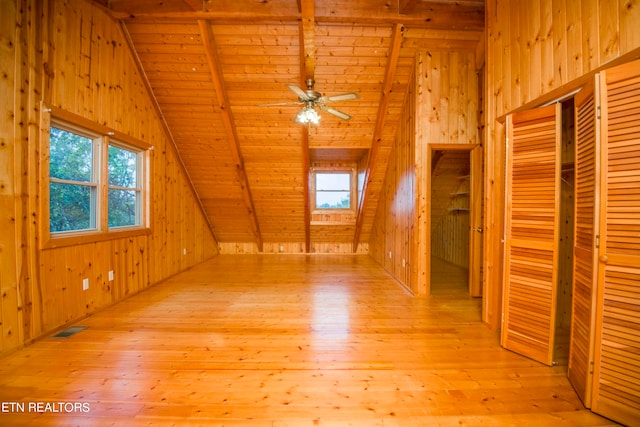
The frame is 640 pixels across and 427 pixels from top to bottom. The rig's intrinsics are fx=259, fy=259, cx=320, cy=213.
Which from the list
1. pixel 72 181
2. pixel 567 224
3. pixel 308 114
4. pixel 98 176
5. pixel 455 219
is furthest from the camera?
pixel 455 219

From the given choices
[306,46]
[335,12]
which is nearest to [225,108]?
[306,46]

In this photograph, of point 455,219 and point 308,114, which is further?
point 455,219

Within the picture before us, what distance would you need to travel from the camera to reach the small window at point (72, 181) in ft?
8.45

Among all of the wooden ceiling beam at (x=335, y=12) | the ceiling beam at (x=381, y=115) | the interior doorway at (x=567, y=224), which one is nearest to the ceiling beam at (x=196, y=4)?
the wooden ceiling beam at (x=335, y=12)

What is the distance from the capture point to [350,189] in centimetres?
624

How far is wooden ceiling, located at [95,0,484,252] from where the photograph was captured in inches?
122

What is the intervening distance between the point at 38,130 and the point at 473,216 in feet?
16.5

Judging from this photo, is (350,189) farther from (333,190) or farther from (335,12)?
(335,12)

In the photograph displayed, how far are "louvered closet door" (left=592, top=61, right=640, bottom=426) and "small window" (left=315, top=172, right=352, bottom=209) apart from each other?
478cm

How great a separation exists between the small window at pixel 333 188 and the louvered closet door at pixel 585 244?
4.54 metres

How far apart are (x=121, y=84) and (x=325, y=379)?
418 cm

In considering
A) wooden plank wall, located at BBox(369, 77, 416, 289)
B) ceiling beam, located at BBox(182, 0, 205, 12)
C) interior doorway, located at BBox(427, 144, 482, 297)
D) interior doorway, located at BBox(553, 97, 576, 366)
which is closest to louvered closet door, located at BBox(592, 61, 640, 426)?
interior doorway, located at BBox(553, 97, 576, 366)

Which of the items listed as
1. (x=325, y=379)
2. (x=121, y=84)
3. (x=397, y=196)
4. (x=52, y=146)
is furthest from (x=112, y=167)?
(x=397, y=196)

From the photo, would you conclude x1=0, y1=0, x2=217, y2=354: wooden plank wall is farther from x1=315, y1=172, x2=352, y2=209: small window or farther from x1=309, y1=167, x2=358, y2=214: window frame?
x1=315, y1=172, x2=352, y2=209: small window
